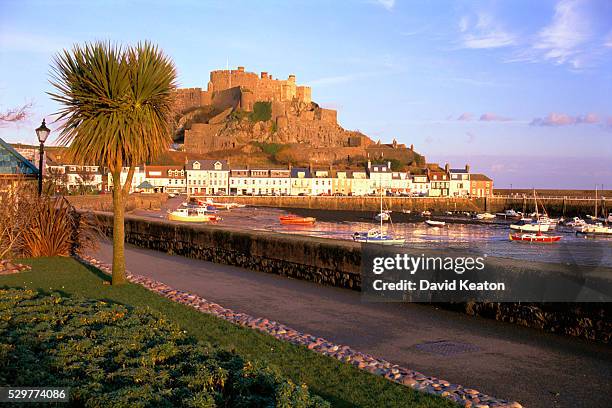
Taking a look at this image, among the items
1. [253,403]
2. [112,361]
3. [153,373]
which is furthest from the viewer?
[112,361]

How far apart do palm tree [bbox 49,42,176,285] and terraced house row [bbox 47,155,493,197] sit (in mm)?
109491

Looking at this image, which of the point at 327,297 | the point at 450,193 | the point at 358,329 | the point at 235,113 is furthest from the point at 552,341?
the point at 235,113

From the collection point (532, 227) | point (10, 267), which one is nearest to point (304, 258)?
point (10, 267)

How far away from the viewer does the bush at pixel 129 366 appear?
18.7ft

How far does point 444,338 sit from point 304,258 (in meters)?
7.08

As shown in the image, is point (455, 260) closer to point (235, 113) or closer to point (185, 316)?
point (185, 316)

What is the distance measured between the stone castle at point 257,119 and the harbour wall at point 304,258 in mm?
128873

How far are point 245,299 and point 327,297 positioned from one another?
1806mm

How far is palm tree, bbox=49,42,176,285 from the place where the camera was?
507 inches

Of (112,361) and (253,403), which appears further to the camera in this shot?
(112,361)

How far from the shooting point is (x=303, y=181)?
418 ft

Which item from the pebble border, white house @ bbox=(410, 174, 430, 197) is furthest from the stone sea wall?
white house @ bbox=(410, 174, 430, 197)

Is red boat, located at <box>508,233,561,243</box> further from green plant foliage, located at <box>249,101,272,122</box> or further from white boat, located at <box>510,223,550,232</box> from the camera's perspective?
green plant foliage, located at <box>249,101,272,122</box>

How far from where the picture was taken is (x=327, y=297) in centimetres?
1349
